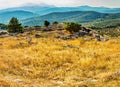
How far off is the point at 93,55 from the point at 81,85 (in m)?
13.4

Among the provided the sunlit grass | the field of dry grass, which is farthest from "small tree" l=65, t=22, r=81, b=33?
the sunlit grass

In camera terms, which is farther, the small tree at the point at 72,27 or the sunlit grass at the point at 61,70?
the small tree at the point at 72,27

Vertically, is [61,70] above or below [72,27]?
above

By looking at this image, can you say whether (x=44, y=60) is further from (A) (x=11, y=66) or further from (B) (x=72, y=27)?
(B) (x=72, y=27)

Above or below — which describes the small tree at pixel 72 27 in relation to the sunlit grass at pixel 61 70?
below

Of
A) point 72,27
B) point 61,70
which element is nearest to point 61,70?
point 61,70

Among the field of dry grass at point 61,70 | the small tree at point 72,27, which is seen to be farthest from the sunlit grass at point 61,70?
the small tree at point 72,27

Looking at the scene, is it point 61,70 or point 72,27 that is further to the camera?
point 72,27

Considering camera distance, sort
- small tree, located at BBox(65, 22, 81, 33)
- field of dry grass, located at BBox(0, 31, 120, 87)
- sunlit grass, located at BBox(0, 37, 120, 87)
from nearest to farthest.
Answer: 1. field of dry grass, located at BBox(0, 31, 120, 87)
2. sunlit grass, located at BBox(0, 37, 120, 87)
3. small tree, located at BBox(65, 22, 81, 33)

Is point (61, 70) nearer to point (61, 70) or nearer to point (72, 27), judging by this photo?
point (61, 70)

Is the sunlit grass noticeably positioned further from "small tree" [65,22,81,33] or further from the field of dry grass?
"small tree" [65,22,81,33]

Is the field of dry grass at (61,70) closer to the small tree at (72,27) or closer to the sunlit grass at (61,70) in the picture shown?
the sunlit grass at (61,70)

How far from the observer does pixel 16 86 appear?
683 inches

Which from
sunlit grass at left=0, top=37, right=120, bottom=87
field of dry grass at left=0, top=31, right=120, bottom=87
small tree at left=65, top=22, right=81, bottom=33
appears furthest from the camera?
small tree at left=65, top=22, right=81, bottom=33
